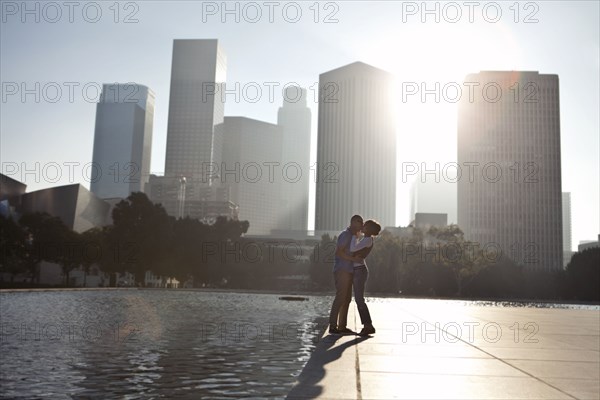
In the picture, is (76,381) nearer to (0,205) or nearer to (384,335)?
(384,335)

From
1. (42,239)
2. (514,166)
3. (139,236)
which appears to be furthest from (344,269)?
(514,166)

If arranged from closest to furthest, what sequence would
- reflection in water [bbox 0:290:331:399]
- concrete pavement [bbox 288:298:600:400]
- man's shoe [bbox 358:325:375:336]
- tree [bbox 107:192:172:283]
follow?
concrete pavement [bbox 288:298:600:400] < reflection in water [bbox 0:290:331:399] < man's shoe [bbox 358:325:375:336] < tree [bbox 107:192:172:283]

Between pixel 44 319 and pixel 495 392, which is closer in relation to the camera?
pixel 495 392

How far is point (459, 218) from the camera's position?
18862cm

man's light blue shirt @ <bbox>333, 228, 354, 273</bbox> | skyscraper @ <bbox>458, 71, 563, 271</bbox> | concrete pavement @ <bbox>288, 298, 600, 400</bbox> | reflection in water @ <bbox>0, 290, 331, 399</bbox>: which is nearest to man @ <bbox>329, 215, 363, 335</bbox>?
man's light blue shirt @ <bbox>333, 228, 354, 273</bbox>

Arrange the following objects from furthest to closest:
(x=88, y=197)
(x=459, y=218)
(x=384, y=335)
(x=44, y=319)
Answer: (x=459, y=218), (x=88, y=197), (x=44, y=319), (x=384, y=335)

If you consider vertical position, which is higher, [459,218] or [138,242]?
[459,218]

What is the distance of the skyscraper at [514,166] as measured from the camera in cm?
17662

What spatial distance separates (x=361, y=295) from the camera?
9.16m

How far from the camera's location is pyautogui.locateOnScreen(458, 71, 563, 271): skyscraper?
579 ft

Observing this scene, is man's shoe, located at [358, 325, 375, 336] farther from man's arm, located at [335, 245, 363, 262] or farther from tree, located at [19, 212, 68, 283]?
tree, located at [19, 212, 68, 283]

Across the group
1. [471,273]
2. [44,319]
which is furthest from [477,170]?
[44,319]

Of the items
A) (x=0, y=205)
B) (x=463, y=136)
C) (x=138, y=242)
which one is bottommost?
(x=138, y=242)

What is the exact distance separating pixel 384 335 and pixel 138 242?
197 ft
